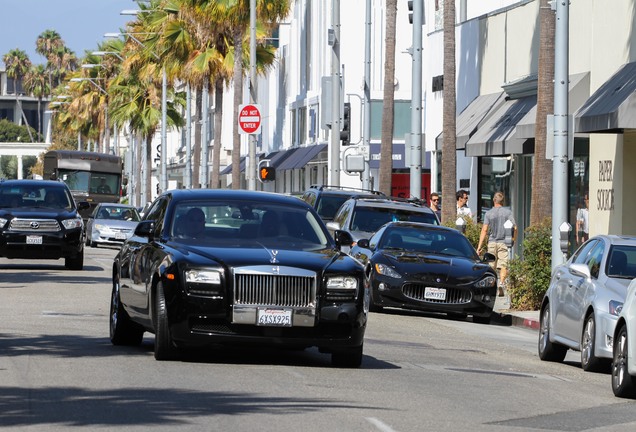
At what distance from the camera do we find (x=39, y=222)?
30.8 metres

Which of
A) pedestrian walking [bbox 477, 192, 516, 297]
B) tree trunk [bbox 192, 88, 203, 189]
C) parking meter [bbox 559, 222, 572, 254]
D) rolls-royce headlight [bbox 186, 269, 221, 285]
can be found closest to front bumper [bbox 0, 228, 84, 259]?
pedestrian walking [bbox 477, 192, 516, 297]

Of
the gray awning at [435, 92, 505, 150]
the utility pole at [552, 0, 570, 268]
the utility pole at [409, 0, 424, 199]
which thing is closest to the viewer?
the utility pole at [552, 0, 570, 268]

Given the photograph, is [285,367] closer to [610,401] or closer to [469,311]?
[610,401]

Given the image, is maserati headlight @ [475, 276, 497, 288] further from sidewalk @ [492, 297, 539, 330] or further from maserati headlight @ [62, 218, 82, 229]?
maserati headlight @ [62, 218, 82, 229]

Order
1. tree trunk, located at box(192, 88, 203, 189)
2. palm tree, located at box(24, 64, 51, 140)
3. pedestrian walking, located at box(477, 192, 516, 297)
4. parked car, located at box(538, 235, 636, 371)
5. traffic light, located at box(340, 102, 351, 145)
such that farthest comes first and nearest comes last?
palm tree, located at box(24, 64, 51, 140) < tree trunk, located at box(192, 88, 203, 189) < traffic light, located at box(340, 102, 351, 145) < pedestrian walking, located at box(477, 192, 516, 297) < parked car, located at box(538, 235, 636, 371)

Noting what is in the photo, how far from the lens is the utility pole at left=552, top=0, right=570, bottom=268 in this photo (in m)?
24.0

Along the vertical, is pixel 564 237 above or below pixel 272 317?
above

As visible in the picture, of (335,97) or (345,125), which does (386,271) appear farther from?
(345,125)

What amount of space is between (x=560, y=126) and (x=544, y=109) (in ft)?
16.5

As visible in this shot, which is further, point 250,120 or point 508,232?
point 250,120

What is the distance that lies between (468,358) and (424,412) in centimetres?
561

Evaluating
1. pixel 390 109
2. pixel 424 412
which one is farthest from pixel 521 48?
pixel 424 412

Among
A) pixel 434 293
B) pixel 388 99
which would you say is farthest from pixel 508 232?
pixel 388 99

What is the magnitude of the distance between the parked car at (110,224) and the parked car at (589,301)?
102ft
